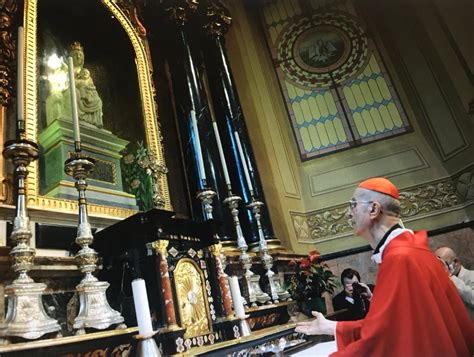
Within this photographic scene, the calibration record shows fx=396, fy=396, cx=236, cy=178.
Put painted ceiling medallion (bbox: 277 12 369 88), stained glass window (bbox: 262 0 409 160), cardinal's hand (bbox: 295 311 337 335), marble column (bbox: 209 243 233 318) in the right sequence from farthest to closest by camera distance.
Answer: painted ceiling medallion (bbox: 277 12 369 88), stained glass window (bbox: 262 0 409 160), marble column (bbox: 209 243 233 318), cardinal's hand (bbox: 295 311 337 335)

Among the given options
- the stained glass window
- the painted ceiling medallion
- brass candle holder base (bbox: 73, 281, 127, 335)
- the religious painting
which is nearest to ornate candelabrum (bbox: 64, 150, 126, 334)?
brass candle holder base (bbox: 73, 281, 127, 335)

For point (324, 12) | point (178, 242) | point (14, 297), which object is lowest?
point (14, 297)

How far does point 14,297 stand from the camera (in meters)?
1.90

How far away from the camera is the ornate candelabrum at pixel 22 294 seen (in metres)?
1.82

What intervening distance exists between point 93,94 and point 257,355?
2932mm

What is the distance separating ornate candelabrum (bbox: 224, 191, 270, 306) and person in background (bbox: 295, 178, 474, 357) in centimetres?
174

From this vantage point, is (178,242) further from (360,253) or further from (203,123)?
(360,253)

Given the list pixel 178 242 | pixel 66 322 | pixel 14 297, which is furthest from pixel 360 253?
pixel 14 297

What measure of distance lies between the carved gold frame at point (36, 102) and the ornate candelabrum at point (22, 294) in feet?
2.70

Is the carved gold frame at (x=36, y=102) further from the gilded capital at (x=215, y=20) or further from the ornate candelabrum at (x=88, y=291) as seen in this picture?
the gilded capital at (x=215, y=20)

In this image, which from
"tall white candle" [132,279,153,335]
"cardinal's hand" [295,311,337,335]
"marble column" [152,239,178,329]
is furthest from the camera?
"marble column" [152,239,178,329]

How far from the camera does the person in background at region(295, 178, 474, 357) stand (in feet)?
4.65

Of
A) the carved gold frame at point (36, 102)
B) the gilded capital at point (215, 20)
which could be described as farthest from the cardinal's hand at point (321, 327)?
the gilded capital at point (215, 20)

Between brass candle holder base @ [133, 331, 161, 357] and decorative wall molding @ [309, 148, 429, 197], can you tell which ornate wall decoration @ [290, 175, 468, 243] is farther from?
brass candle holder base @ [133, 331, 161, 357]
